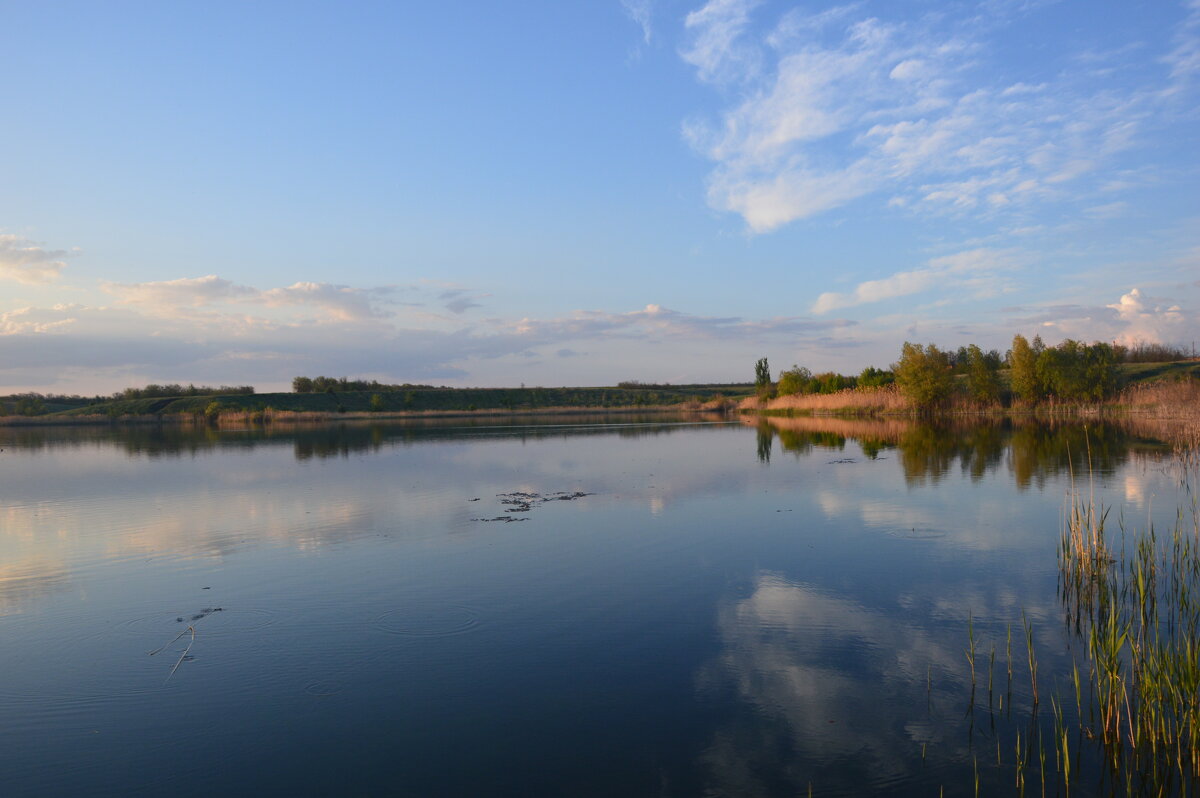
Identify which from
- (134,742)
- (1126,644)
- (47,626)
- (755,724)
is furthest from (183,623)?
(1126,644)

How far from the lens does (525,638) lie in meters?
6.75

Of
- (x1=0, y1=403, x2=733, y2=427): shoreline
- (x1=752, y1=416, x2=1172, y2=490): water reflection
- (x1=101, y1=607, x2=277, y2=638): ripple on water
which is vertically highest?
(x1=0, y1=403, x2=733, y2=427): shoreline

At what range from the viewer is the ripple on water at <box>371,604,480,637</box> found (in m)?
6.98

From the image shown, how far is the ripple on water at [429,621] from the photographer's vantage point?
6977mm

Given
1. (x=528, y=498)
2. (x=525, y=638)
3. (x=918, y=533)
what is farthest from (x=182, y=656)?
(x=918, y=533)

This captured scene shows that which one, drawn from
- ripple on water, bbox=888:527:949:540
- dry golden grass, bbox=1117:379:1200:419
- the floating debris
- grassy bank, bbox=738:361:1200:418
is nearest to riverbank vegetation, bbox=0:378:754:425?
grassy bank, bbox=738:361:1200:418

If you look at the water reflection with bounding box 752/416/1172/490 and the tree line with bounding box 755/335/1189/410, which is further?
the tree line with bounding box 755/335/1189/410

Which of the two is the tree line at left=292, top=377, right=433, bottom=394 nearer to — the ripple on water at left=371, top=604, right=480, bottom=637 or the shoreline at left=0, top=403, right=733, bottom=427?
the shoreline at left=0, top=403, right=733, bottom=427

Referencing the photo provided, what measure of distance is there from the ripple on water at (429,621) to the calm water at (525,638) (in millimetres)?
38

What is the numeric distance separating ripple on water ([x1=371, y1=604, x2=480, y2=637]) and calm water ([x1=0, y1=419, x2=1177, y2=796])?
0.04m

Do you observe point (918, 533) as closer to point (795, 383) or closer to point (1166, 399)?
point (1166, 399)

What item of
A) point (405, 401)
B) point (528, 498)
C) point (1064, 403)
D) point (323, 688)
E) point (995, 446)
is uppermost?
point (405, 401)

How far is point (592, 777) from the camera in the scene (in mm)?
4352

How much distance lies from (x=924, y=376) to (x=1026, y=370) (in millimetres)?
6397
